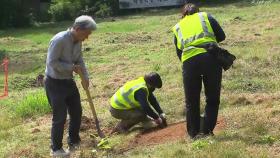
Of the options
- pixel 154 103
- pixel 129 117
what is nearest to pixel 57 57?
pixel 129 117

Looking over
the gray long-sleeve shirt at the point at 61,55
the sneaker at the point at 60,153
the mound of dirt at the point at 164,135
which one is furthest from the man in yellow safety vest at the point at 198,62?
the sneaker at the point at 60,153

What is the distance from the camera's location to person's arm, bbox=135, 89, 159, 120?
830 centimetres

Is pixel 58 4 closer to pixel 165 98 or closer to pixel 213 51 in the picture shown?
pixel 165 98

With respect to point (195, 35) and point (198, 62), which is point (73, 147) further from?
point (195, 35)

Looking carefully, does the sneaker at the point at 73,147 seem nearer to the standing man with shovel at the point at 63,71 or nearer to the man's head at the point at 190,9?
the standing man with shovel at the point at 63,71

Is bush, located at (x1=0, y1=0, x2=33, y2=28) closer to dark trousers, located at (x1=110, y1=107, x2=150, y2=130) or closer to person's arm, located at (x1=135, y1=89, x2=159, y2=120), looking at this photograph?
dark trousers, located at (x1=110, y1=107, x2=150, y2=130)

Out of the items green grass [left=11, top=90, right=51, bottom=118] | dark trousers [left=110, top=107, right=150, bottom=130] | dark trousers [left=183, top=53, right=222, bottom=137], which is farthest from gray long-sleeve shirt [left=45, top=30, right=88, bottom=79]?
green grass [left=11, top=90, right=51, bottom=118]

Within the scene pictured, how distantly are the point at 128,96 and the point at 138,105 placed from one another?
0.65ft

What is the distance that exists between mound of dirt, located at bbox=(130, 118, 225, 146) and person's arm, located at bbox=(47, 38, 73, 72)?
4.76ft

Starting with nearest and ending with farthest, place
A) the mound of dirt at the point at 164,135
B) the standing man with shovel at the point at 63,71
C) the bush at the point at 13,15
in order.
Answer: the standing man with shovel at the point at 63,71 < the mound of dirt at the point at 164,135 < the bush at the point at 13,15

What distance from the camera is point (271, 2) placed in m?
31.0

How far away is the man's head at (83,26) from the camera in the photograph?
6891 mm

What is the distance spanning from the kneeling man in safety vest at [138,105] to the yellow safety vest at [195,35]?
1448 millimetres

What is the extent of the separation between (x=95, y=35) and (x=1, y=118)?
50.0 feet
